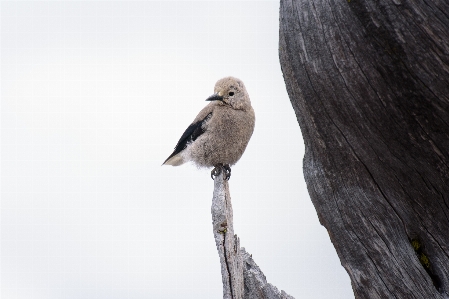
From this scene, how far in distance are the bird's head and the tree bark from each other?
8.72 ft

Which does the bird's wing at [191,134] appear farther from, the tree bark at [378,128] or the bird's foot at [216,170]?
the tree bark at [378,128]

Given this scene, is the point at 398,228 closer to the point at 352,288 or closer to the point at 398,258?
the point at 398,258

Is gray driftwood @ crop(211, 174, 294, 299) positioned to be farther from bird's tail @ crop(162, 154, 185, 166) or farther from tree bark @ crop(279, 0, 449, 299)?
bird's tail @ crop(162, 154, 185, 166)

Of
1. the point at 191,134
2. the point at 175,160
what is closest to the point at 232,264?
the point at 191,134

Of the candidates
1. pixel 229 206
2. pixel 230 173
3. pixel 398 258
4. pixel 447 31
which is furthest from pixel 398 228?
pixel 230 173

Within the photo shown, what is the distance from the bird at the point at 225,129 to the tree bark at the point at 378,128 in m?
2.58

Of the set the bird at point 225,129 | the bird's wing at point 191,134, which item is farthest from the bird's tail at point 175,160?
the bird at point 225,129

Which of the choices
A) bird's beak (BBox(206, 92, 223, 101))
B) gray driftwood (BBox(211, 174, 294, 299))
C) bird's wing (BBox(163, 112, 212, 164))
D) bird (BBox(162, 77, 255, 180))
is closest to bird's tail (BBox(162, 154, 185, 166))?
bird's wing (BBox(163, 112, 212, 164))

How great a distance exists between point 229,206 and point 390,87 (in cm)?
262

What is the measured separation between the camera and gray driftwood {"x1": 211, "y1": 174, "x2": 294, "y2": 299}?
6367 millimetres

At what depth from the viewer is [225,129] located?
809cm

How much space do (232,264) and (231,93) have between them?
2602mm

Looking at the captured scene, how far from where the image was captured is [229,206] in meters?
6.75

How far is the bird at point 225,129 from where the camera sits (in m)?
8.09
